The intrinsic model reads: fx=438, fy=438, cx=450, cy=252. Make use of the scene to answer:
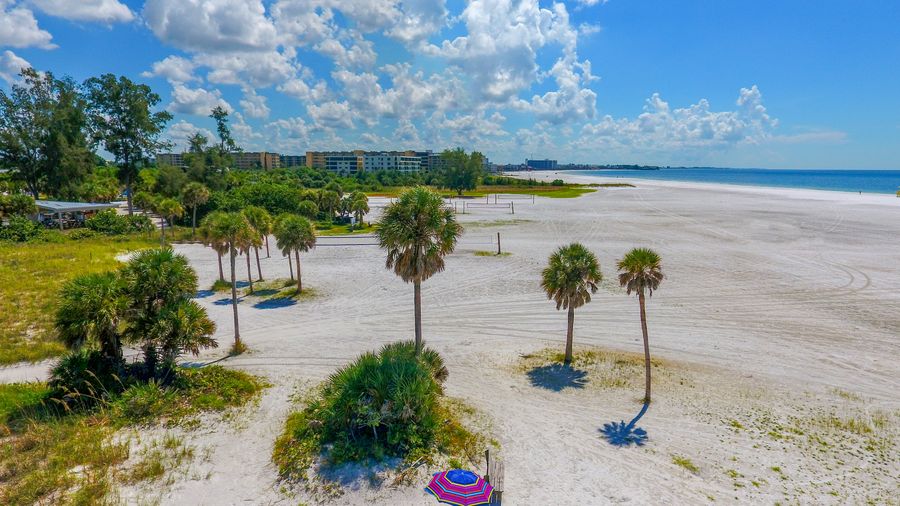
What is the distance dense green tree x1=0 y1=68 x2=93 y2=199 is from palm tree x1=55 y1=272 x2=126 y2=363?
61.4 meters

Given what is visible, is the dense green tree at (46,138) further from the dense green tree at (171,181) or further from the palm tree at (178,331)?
the palm tree at (178,331)

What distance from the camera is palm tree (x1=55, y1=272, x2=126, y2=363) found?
13.9 metres

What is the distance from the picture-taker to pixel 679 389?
55.7ft

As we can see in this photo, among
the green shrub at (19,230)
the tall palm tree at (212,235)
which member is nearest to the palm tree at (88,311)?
the tall palm tree at (212,235)

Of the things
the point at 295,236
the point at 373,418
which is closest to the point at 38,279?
the point at 295,236

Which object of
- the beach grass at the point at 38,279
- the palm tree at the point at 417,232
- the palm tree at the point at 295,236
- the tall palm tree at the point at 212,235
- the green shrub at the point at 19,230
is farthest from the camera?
the green shrub at the point at 19,230

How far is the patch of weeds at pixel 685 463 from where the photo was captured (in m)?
12.2

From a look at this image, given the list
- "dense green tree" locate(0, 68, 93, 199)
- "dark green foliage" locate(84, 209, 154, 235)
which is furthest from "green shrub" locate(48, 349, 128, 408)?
"dense green tree" locate(0, 68, 93, 199)

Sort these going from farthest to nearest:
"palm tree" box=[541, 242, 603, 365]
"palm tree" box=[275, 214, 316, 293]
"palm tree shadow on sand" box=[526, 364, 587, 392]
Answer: "palm tree" box=[275, 214, 316, 293], "palm tree" box=[541, 242, 603, 365], "palm tree shadow on sand" box=[526, 364, 587, 392]

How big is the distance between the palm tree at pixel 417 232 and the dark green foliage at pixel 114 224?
155ft

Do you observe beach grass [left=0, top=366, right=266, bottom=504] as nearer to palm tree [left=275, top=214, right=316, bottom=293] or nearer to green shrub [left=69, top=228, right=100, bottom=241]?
palm tree [left=275, top=214, right=316, bottom=293]

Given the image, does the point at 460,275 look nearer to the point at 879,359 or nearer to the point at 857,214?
the point at 879,359

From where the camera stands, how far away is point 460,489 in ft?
33.6

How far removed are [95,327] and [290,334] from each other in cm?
941
